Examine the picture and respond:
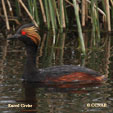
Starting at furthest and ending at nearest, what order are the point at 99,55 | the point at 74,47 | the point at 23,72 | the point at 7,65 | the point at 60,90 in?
the point at 74,47 < the point at 99,55 < the point at 7,65 < the point at 23,72 < the point at 60,90

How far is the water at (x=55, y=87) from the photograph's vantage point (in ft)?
27.4

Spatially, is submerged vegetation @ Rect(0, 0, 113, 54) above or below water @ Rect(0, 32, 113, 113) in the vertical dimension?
above

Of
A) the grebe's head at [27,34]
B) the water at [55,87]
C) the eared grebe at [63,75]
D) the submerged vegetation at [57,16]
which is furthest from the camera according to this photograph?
the submerged vegetation at [57,16]

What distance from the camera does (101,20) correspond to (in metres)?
19.0

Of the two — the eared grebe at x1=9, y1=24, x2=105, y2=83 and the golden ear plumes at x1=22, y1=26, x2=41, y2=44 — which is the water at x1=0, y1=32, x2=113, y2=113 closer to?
the eared grebe at x1=9, y1=24, x2=105, y2=83

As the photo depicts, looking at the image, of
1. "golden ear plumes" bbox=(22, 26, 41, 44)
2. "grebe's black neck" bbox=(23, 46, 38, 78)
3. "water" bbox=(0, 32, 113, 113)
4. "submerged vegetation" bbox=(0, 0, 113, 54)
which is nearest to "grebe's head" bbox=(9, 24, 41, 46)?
"golden ear plumes" bbox=(22, 26, 41, 44)

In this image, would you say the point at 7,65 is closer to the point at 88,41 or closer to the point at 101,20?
the point at 88,41

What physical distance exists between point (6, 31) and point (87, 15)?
9.43 feet

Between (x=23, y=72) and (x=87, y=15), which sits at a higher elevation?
(x=87, y=15)

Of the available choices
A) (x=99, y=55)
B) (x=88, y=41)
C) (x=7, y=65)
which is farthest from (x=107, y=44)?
(x=7, y=65)

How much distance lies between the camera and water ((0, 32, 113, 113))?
8.35 metres

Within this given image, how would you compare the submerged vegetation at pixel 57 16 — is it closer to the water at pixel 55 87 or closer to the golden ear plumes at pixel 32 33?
the water at pixel 55 87

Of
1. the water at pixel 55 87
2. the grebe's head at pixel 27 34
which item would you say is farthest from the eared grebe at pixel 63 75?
the grebe's head at pixel 27 34

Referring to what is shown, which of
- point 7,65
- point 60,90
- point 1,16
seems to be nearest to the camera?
point 60,90
